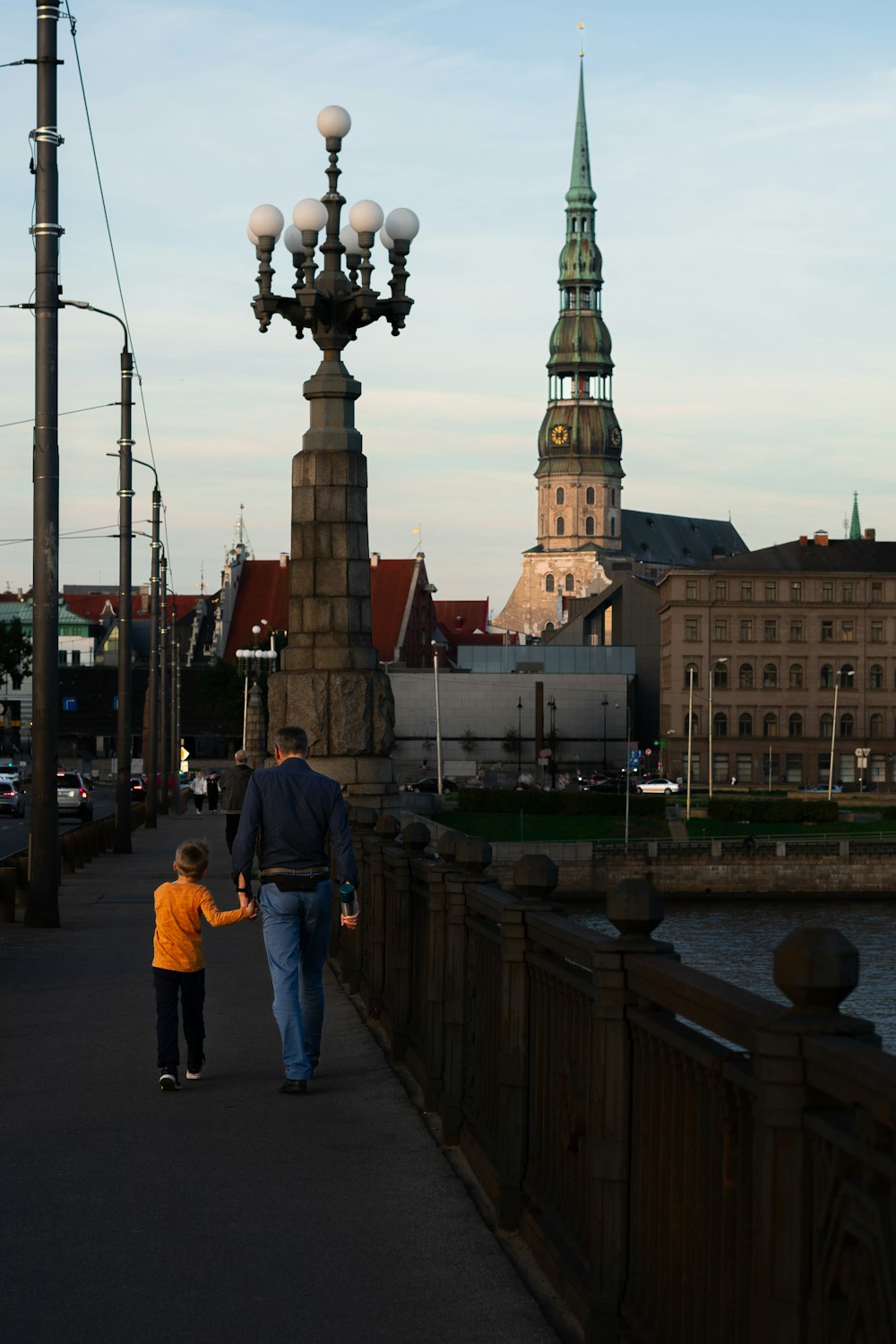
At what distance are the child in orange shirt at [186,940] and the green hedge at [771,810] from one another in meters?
76.1

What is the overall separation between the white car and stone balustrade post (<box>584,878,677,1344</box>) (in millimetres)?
106147

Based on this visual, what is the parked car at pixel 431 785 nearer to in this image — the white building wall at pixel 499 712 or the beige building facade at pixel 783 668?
the white building wall at pixel 499 712

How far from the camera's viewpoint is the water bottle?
998 centimetres

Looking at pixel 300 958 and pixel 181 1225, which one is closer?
pixel 181 1225

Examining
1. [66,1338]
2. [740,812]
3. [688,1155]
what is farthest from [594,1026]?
[740,812]

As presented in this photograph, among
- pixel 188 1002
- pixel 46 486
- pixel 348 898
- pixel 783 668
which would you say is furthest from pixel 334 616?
pixel 783 668

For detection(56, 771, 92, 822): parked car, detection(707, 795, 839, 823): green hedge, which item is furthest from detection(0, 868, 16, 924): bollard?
detection(707, 795, 839, 823): green hedge

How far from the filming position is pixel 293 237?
21688 millimetres

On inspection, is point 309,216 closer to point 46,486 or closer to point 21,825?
point 46,486

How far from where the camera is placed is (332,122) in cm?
2145

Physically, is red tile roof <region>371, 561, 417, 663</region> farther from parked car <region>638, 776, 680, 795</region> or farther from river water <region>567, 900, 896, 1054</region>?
river water <region>567, 900, 896, 1054</region>

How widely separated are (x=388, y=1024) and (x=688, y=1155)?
752 cm

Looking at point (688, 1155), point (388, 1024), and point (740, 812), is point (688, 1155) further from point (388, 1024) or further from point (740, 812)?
point (740, 812)

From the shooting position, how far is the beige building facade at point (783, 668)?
131 meters
